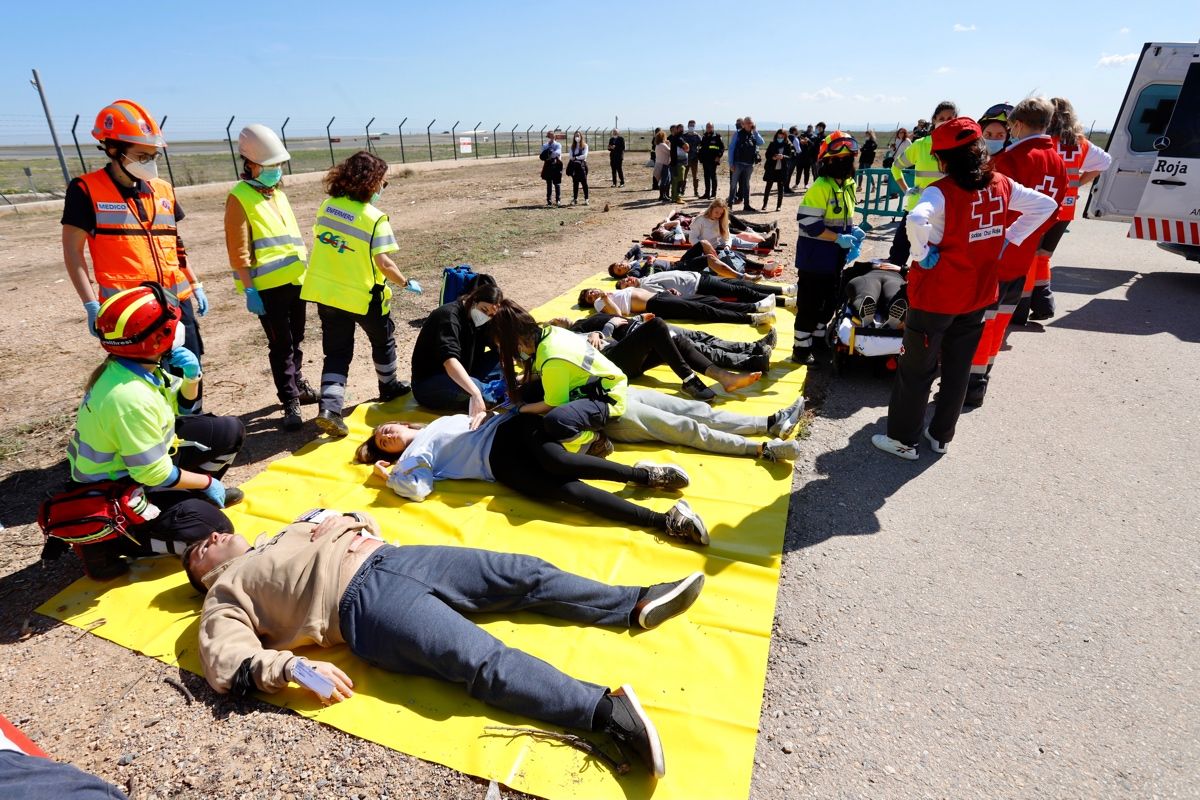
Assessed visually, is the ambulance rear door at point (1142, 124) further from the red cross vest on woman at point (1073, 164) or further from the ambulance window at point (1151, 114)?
the red cross vest on woman at point (1073, 164)

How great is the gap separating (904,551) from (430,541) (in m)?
2.63

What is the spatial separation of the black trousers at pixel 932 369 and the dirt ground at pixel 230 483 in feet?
11.2

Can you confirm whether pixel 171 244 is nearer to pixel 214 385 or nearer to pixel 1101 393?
pixel 214 385

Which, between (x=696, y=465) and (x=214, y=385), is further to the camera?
(x=214, y=385)

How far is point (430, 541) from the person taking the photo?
3.63 m

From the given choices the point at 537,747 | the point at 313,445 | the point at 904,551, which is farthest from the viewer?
the point at 313,445

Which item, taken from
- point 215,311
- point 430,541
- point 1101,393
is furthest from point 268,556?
point 215,311

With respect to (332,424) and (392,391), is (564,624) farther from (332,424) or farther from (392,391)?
(392,391)

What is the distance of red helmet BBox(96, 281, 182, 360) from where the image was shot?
2912mm

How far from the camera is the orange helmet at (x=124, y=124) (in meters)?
3.62

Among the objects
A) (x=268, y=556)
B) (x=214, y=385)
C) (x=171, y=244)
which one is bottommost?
(x=214, y=385)

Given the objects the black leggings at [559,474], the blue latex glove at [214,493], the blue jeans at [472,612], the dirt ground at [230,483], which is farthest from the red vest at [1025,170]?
the blue latex glove at [214,493]

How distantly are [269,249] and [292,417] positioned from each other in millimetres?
1291

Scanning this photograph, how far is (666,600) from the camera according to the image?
2.92 m
